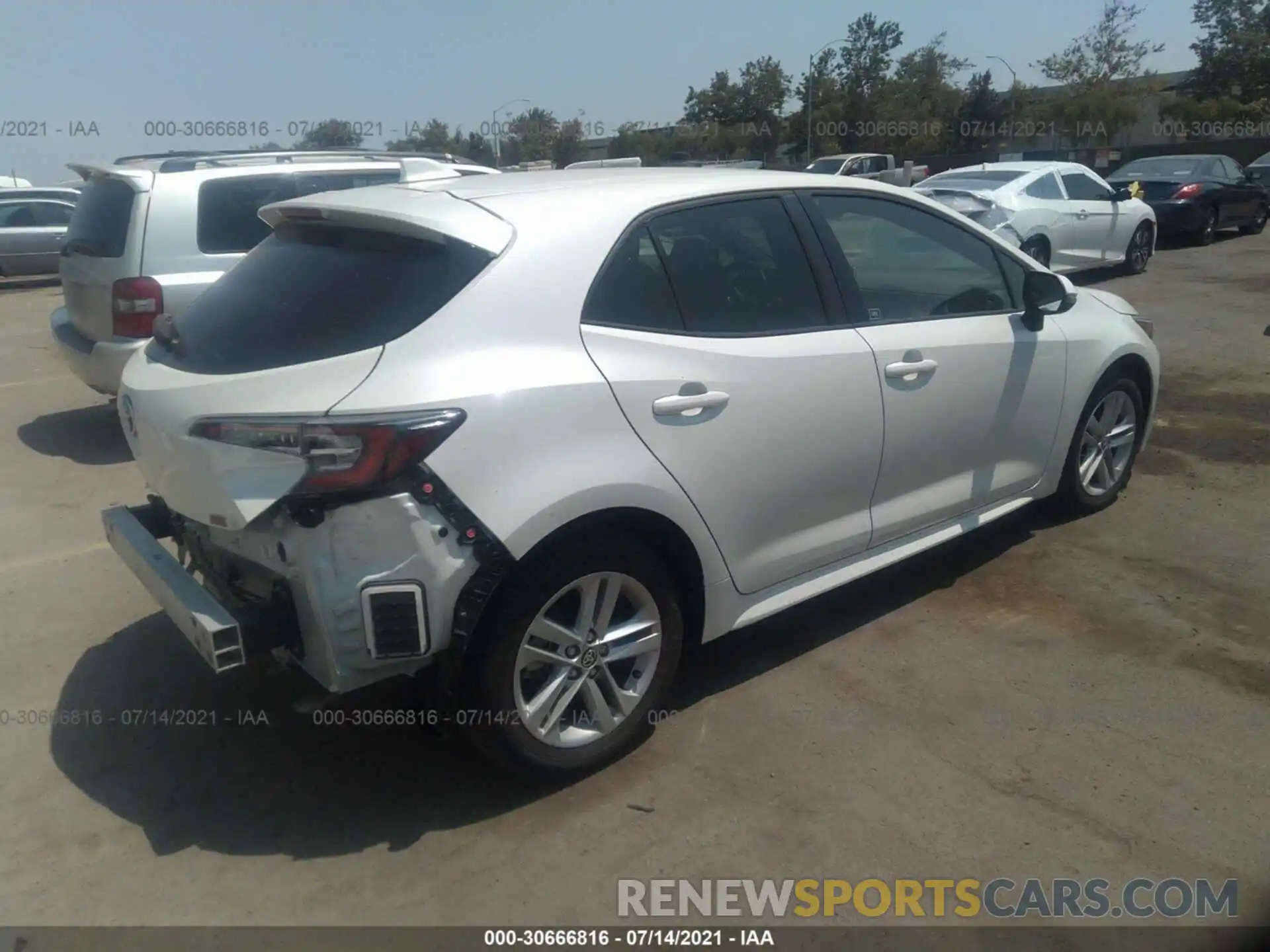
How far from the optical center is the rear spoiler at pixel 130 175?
258 inches

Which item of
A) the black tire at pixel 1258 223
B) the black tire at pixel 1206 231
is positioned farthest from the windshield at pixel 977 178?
the black tire at pixel 1258 223

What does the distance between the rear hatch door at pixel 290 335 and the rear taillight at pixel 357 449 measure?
0.04m

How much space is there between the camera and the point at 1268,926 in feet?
8.74

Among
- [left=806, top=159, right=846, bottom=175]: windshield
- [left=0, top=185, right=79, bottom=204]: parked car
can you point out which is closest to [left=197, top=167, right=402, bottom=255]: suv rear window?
[left=0, top=185, right=79, bottom=204]: parked car

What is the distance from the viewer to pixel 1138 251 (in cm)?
1433

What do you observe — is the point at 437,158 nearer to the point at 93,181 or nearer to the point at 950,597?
the point at 93,181

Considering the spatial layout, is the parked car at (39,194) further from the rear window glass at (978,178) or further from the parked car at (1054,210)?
the parked car at (1054,210)

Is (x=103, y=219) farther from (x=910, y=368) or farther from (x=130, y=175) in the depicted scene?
(x=910, y=368)

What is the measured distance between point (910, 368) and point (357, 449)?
2.19 meters

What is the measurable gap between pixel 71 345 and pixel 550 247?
5.22 m

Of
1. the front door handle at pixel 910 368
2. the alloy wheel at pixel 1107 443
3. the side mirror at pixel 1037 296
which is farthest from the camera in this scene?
the alloy wheel at pixel 1107 443

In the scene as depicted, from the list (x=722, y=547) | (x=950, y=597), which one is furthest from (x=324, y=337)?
(x=950, y=597)

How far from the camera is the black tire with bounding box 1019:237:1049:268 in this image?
1242 centimetres

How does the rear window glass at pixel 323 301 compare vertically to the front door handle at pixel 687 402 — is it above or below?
above
